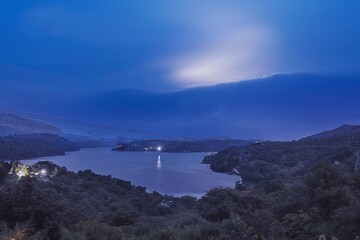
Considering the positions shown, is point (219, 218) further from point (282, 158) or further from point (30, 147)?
point (30, 147)

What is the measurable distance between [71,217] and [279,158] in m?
56.6

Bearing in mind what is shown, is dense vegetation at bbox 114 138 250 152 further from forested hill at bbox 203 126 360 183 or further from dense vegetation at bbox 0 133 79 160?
forested hill at bbox 203 126 360 183

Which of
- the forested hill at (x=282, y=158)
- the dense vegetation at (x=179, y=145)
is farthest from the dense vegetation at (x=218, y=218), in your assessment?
the dense vegetation at (x=179, y=145)

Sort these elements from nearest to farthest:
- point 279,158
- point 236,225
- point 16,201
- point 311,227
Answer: point 236,225, point 16,201, point 311,227, point 279,158

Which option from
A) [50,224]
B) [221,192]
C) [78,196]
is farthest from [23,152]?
[50,224]

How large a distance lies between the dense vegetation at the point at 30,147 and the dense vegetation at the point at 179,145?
20113 millimetres

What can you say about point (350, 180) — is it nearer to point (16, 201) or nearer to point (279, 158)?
point (16, 201)

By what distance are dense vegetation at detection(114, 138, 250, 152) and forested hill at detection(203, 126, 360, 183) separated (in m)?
29.9

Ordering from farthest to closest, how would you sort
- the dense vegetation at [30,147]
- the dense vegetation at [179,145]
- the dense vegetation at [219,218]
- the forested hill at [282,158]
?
the dense vegetation at [179,145] < the dense vegetation at [30,147] < the forested hill at [282,158] < the dense vegetation at [219,218]

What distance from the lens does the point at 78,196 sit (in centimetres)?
2956

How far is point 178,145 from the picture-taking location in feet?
422

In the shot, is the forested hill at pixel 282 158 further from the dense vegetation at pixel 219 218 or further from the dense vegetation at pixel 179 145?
the dense vegetation at pixel 179 145

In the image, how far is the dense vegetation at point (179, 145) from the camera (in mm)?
117606

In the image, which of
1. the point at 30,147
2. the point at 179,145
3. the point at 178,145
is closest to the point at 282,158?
the point at 30,147
